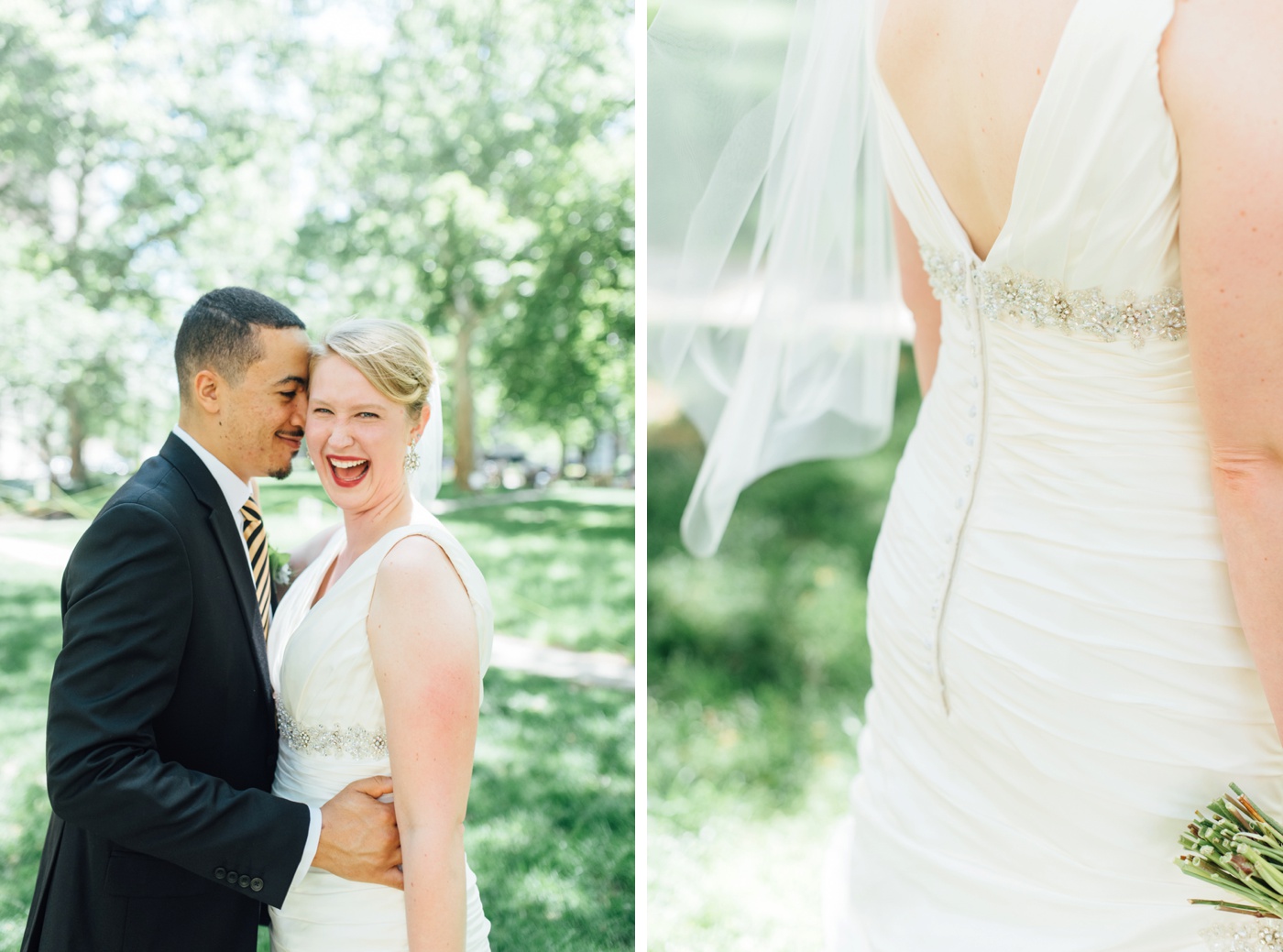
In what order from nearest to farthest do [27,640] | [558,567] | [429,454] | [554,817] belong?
[429,454] → [554,817] → [27,640] → [558,567]

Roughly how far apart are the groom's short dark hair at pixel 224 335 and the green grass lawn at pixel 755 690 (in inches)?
102

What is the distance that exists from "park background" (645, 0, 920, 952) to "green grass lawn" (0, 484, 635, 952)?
1.08ft

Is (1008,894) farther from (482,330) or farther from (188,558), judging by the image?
(482,330)

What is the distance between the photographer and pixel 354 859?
1772 mm

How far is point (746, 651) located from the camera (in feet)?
19.8

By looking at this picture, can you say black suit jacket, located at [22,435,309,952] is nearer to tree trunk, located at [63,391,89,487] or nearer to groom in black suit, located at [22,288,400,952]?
groom in black suit, located at [22,288,400,952]

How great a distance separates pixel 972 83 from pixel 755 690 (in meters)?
4.60

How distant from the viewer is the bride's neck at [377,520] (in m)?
1.94

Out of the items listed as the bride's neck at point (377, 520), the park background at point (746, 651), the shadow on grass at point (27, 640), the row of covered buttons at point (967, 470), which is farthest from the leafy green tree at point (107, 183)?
the row of covered buttons at point (967, 470)

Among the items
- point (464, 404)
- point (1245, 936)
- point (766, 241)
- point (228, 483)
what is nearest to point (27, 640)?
point (464, 404)

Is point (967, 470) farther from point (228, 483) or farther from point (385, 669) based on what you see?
point (228, 483)

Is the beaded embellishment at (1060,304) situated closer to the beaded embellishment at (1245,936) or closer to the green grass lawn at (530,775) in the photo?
the beaded embellishment at (1245,936)

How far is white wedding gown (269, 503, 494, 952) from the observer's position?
1.83 meters

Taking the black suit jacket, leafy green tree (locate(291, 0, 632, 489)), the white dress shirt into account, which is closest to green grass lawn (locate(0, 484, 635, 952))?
the black suit jacket
